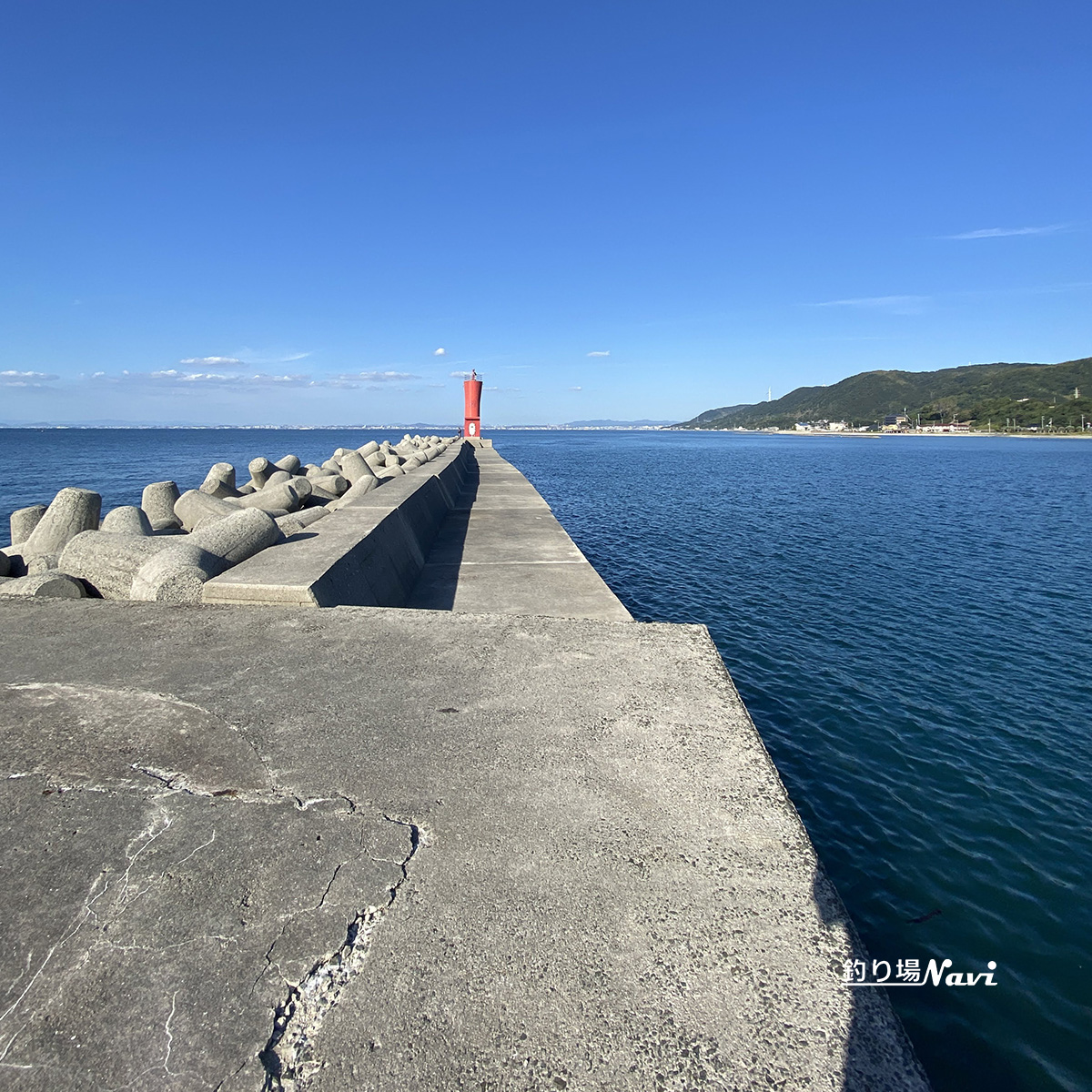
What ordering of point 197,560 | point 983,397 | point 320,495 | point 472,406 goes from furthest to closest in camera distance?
point 983,397 → point 472,406 → point 320,495 → point 197,560

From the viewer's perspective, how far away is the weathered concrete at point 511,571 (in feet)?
21.8

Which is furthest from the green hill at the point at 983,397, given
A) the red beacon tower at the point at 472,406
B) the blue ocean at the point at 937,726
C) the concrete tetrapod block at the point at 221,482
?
the concrete tetrapod block at the point at 221,482

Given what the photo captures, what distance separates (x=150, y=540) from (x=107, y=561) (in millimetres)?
365

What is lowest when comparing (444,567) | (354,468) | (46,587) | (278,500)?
(444,567)

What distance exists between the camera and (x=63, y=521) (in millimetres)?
7418

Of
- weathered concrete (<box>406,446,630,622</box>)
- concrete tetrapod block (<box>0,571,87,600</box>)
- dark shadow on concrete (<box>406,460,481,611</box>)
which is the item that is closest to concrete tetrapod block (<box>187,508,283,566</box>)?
concrete tetrapod block (<box>0,571,87,600</box>)

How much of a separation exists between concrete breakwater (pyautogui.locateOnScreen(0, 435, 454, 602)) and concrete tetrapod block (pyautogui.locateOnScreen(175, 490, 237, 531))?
0.01 metres

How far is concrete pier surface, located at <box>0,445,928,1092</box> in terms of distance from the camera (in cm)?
155

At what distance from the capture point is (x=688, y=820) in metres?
2.36

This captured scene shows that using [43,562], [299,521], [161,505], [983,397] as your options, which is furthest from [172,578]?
[983,397]

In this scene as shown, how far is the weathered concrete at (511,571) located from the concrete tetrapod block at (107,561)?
2500 mm

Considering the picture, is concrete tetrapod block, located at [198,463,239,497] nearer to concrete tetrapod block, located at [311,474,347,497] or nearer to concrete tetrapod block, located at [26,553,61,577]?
concrete tetrapod block, located at [311,474,347,497]

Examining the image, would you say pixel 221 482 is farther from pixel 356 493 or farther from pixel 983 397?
pixel 983 397

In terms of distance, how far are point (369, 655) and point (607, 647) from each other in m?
1.36
